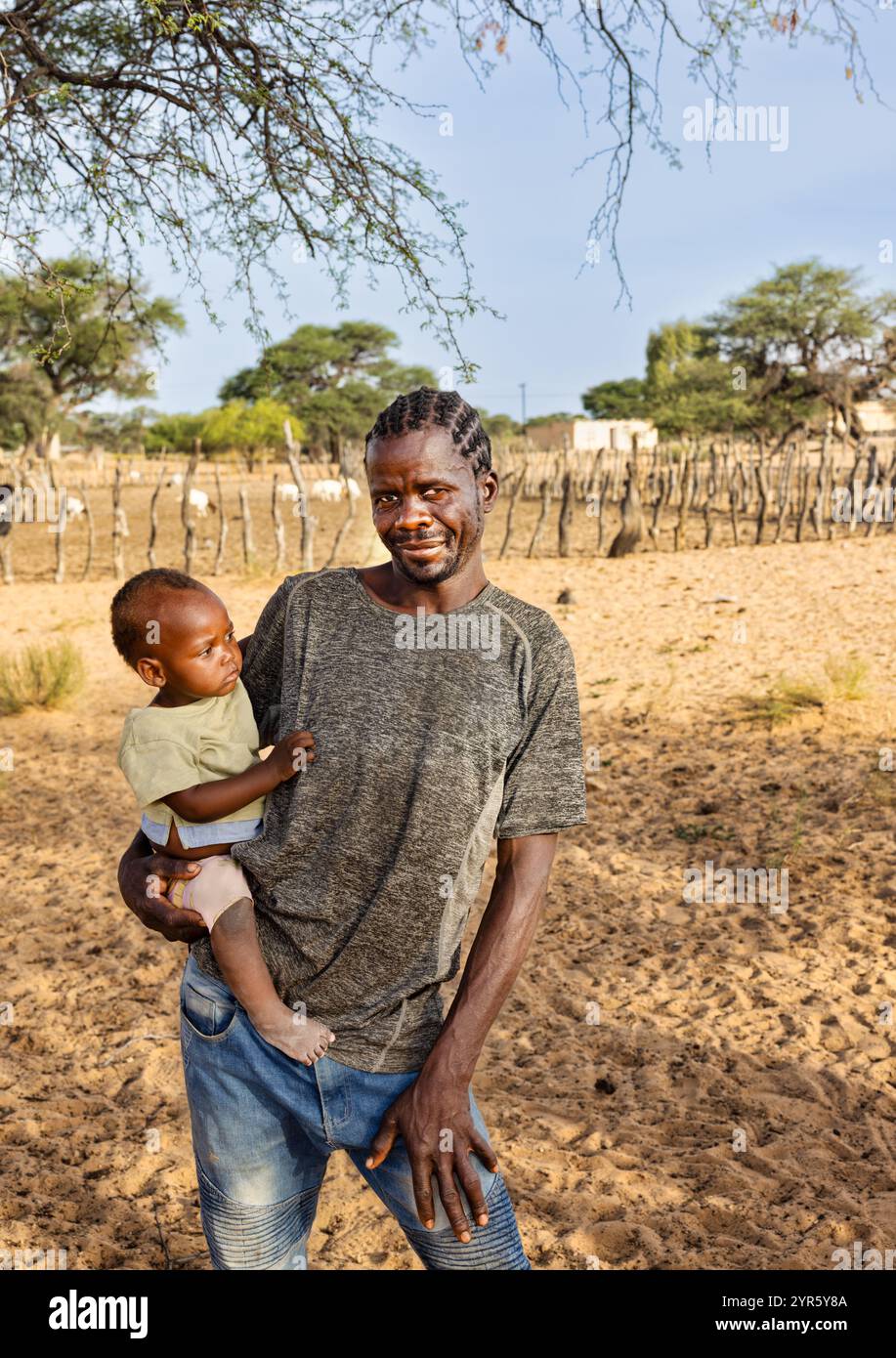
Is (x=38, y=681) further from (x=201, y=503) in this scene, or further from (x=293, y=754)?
(x=201, y=503)

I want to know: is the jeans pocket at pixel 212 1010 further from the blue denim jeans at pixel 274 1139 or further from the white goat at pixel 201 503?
the white goat at pixel 201 503

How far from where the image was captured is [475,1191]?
58.8 inches

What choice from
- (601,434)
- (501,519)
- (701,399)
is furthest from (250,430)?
(601,434)

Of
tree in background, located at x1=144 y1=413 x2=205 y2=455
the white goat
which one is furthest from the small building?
the white goat

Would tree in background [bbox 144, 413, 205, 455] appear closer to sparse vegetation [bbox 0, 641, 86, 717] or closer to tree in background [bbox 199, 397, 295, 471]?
tree in background [bbox 199, 397, 295, 471]

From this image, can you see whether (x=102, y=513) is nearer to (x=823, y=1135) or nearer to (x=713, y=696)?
(x=713, y=696)

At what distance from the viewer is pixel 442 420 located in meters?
1.58

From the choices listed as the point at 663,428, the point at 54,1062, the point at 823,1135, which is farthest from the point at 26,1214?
the point at 663,428

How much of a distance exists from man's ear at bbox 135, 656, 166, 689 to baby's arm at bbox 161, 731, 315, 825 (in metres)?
0.18

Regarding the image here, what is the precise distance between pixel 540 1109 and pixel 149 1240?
1313mm

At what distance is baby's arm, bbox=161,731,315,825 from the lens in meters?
1.56

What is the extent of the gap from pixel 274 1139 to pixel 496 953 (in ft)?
1.44

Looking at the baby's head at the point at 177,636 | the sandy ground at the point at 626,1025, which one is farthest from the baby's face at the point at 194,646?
the sandy ground at the point at 626,1025

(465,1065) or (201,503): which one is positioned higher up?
(201,503)
